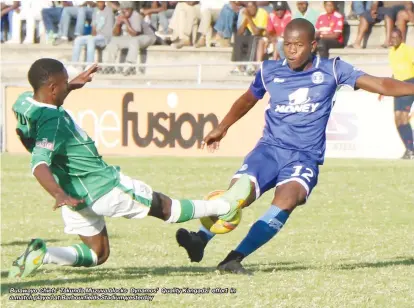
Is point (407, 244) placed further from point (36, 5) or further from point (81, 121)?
point (36, 5)

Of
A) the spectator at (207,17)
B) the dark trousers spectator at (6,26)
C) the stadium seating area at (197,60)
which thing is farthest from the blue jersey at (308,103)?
the dark trousers spectator at (6,26)

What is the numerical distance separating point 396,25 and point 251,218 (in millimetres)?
11535

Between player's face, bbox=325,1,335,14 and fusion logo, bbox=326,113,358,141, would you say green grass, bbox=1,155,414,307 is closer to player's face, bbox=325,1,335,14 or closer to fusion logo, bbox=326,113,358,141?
fusion logo, bbox=326,113,358,141

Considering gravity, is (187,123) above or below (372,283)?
below

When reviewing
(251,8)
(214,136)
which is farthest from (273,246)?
(251,8)

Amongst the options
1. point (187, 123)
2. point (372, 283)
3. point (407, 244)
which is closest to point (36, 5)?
point (187, 123)

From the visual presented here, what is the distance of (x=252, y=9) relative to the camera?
79.9 feet

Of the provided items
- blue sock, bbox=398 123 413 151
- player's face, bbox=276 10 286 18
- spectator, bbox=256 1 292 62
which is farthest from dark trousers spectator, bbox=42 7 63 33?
blue sock, bbox=398 123 413 151

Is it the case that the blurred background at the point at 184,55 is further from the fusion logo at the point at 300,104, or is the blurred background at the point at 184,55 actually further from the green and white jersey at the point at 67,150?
the green and white jersey at the point at 67,150

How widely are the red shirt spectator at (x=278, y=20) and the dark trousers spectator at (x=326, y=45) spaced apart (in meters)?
1.09

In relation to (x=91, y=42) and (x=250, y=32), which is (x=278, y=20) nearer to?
(x=250, y=32)

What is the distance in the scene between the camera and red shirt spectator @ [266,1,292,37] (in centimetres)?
2375

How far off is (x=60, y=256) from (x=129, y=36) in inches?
722

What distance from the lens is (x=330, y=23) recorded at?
23.4m
